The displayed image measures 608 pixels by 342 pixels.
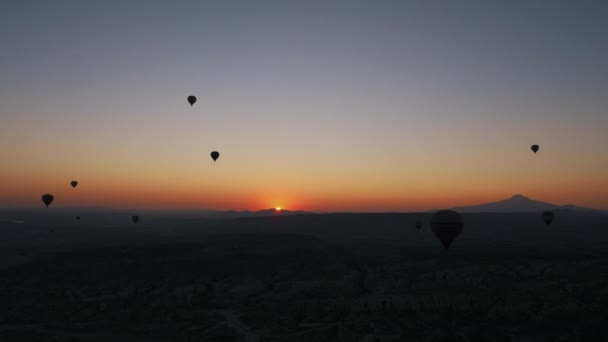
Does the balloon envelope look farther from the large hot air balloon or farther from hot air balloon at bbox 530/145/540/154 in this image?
the large hot air balloon

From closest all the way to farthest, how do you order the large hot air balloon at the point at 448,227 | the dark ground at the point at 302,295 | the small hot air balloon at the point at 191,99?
A: the dark ground at the point at 302,295 → the large hot air balloon at the point at 448,227 → the small hot air balloon at the point at 191,99

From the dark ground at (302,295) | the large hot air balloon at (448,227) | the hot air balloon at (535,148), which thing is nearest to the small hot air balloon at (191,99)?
the dark ground at (302,295)

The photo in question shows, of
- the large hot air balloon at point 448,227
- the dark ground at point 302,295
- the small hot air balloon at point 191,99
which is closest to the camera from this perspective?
the dark ground at point 302,295

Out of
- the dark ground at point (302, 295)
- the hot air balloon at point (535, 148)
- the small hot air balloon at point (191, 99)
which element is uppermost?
the small hot air balloon at point (191, 99)

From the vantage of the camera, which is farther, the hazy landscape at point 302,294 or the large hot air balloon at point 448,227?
the large hot air balloon at point 448,227

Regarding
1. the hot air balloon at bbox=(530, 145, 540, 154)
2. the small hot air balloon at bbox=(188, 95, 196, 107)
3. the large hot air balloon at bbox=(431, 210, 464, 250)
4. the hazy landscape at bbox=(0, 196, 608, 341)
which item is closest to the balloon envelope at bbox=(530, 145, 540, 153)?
the hot air balloon at bbox=(530, 145, 540, 154)

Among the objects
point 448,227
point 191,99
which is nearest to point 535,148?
point 448,227

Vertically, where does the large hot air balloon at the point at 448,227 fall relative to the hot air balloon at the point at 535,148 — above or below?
below

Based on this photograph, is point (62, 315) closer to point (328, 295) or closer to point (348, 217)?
point (328, 295)

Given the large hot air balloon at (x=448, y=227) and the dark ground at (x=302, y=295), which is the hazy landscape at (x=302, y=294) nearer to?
the dark ground at (x=302, y=295)

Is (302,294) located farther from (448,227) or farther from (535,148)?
(535,148)
